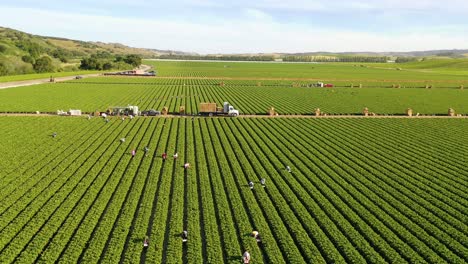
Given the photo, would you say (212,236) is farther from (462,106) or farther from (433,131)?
(462,106)

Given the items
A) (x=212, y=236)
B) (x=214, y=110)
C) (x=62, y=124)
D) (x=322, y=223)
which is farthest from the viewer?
(x=214, y=110)

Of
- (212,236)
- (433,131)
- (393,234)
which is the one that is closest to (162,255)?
(212,236)

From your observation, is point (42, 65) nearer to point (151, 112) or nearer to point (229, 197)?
point (151, 112)

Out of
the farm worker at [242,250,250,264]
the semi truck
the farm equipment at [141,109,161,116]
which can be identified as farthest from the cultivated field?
the semi truck

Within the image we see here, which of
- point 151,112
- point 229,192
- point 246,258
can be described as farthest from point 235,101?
point 246,258

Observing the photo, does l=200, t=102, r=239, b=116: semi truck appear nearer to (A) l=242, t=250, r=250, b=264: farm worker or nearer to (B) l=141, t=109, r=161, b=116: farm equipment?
(B) l=141, t=109, r=161, b=116: farm equipment

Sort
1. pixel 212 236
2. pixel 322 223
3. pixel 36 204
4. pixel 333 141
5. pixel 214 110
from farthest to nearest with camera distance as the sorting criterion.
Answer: pixel 214 110
pixel 333 141
pixel 36 204
pixel 322 223
pixel 212 236
